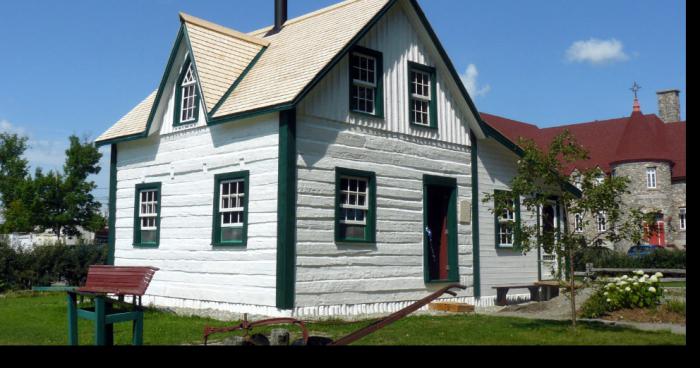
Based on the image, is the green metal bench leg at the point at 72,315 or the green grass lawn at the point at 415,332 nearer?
the green metal bench leg at the point at 72,315

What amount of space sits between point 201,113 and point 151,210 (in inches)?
126

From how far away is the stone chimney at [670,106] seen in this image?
54.3 metres

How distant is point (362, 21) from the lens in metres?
15.6

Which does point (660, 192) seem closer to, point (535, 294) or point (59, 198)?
point (535, 294)

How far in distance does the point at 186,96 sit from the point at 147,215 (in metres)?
3.18

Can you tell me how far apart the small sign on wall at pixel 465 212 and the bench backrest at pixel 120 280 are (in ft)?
32.8

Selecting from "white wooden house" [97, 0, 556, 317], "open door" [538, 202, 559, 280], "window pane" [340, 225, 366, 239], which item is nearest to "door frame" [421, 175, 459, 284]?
"white wooden house" [97, 0, 556, 317]

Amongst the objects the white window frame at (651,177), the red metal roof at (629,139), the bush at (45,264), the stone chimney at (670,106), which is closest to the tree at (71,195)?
the bush at (45,264)

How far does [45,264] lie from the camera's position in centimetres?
2355

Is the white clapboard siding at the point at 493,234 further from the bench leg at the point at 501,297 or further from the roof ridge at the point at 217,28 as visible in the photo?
the roof ridge at the point at 217,28

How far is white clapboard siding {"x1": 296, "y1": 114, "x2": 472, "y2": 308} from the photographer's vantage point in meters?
14.0

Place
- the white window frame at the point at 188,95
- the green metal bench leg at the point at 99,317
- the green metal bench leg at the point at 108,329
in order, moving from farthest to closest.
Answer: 1. the white window frame at the point at 188,95
2. the green metal bench leg at the point at 108,329
3. the green metal bench leg at the point at 99,317

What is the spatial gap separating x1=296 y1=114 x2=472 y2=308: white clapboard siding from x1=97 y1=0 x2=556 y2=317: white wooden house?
0.11 feet

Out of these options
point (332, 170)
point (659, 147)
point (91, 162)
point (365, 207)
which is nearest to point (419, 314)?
point (365, 207)
